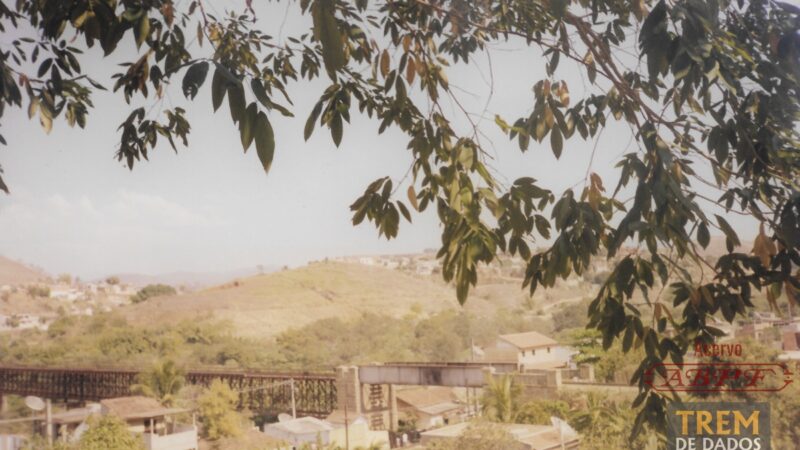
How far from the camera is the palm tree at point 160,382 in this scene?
22.7 metres

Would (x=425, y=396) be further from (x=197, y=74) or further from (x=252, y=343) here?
(x=197, y=74)

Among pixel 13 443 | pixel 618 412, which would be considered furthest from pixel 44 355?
pixel 618 412

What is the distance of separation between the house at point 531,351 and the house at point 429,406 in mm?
3468

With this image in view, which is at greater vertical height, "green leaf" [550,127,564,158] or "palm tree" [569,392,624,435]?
"green leaf" [550,127,564,158]

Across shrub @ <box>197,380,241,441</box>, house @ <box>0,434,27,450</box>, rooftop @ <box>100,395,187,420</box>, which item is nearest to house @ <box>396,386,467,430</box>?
shrub @ <box>197,380,241,441</box>

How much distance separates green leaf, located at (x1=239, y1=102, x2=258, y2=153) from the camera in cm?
98

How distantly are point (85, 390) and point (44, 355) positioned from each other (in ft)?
24.1

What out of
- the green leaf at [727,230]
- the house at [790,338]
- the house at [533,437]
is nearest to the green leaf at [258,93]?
the green leaf at [727,230]

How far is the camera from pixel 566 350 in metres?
31.6

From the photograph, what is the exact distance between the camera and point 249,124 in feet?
3.27

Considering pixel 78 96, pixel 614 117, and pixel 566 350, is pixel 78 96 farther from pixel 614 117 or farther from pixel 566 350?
pixel 566 350

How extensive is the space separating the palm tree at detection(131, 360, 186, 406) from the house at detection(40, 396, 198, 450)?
3856mm

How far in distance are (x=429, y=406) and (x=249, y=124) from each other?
86.8ft

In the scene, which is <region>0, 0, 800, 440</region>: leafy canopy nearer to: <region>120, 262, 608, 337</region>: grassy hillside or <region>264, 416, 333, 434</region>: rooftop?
<region>264, 416, 333, 434</region>: rooftop
